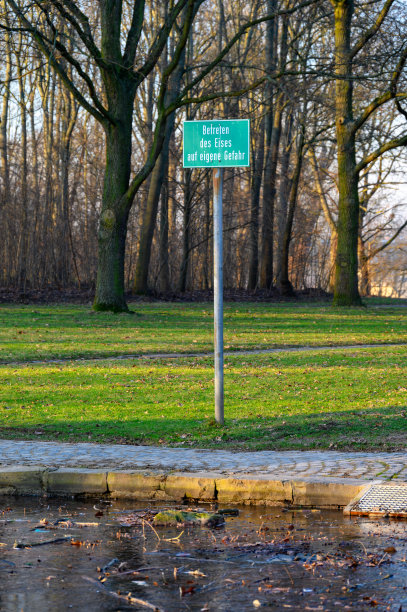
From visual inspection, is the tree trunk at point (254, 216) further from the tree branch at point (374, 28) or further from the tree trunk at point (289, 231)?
the tree branch at point (374, 28)

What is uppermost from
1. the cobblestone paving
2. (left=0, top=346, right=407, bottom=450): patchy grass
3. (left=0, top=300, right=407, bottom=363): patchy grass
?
(left=0, top=300, right=407, bottom=363): patchy grass

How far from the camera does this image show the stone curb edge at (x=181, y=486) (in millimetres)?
7035

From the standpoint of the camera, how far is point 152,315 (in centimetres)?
2702

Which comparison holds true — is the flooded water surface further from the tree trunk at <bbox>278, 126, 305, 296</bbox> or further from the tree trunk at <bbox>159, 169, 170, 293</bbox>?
the tree trunk at <bbox>278, 126, 305, 296</bbox>

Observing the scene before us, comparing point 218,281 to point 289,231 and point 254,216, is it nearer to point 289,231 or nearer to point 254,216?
point 289,231

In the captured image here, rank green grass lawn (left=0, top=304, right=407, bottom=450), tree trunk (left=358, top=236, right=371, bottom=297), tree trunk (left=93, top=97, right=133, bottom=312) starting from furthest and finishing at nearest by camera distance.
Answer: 1. tree trunk (left=358, top=236, right=371, bottom=297)
2. tree trunk (left=93, top=97, right=133, bottom=312)
3. green grass lawn (left=0, top=304, right=407, bottom=450)

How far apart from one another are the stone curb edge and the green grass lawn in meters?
1.74

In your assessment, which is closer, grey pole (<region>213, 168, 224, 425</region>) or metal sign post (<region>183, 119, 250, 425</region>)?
metal sign post (<region>183, 119, 250, 425</region>)

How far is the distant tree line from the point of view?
2638cm

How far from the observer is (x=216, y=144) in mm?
9508

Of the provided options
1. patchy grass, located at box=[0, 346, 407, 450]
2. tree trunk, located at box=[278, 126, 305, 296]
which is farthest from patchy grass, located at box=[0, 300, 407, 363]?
tree trunk, located at box=[278, 126, 305, 296]

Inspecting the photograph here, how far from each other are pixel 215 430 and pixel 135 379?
4570 millimetres

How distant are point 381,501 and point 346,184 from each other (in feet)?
85.6

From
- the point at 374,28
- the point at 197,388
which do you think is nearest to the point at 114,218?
the point at 374,28
